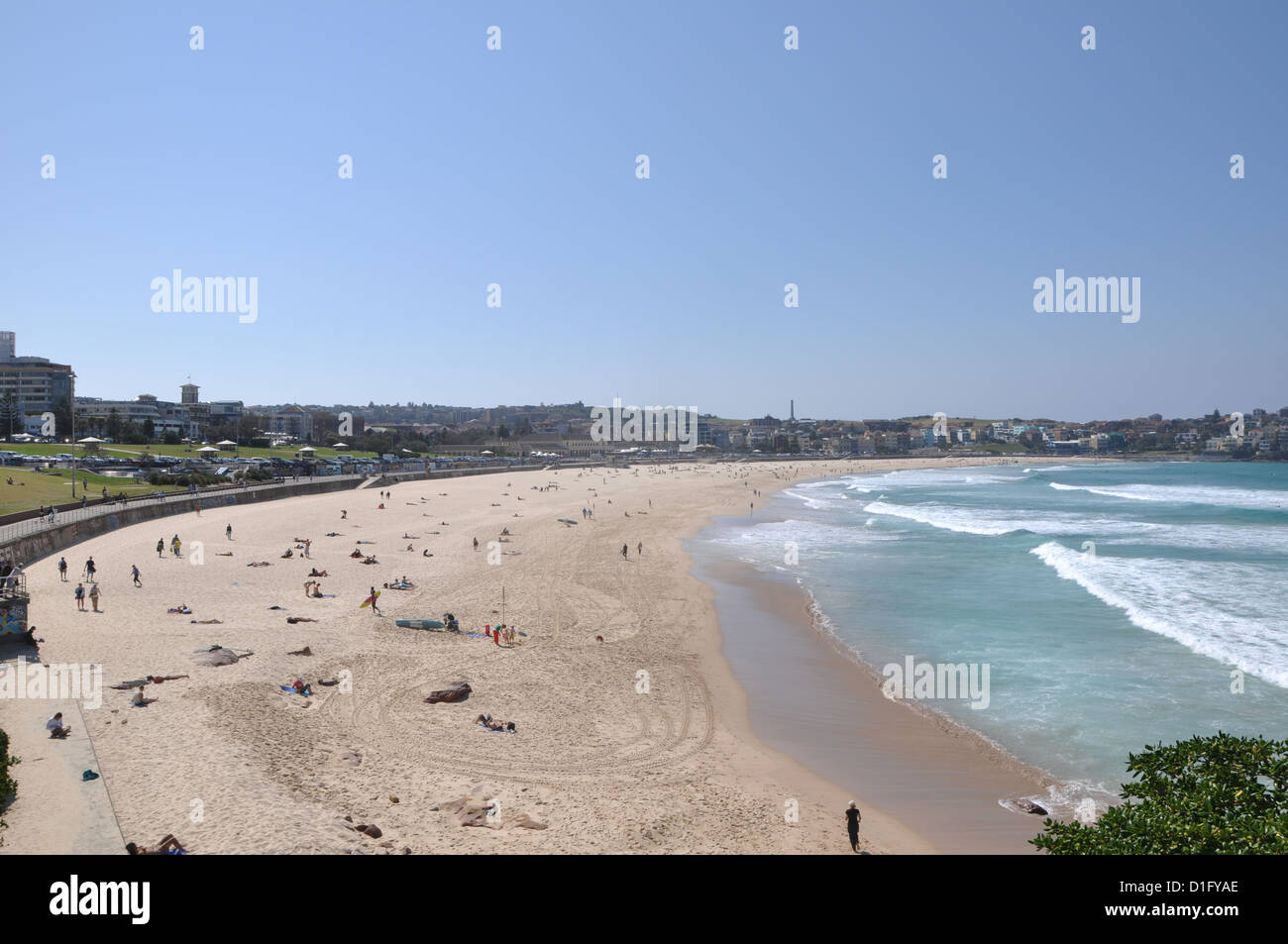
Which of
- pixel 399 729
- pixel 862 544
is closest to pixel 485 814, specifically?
pixel 399 729

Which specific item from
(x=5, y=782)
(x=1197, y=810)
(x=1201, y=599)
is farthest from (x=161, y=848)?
(x=1201, y=599)

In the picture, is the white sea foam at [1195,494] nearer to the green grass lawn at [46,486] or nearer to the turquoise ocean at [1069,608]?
the turquoise ocean at [1069,608]

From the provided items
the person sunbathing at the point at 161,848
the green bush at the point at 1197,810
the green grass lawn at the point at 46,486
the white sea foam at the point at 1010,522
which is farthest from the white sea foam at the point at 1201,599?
the green grass lawn at the point at 46,486

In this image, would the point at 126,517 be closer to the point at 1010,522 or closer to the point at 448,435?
the point at 1010,522

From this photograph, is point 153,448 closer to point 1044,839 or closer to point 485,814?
point 485,814

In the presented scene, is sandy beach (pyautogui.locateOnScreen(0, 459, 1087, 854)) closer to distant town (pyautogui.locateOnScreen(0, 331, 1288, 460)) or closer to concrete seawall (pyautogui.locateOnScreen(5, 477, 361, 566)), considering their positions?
concrete seawall (pyautogui.locateOnScreen(5, 477, 361, 566))
